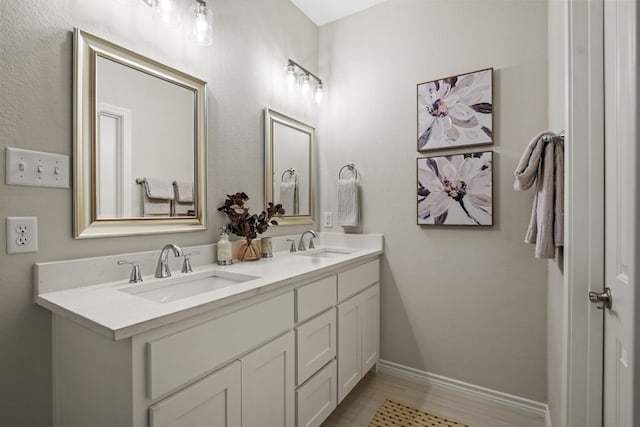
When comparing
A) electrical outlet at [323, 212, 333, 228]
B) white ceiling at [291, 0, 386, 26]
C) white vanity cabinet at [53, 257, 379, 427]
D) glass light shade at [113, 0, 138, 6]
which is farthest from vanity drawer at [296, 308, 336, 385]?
white ceiling at [291, 0, 386, 26]

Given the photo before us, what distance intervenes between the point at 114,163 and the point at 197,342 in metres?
0.78

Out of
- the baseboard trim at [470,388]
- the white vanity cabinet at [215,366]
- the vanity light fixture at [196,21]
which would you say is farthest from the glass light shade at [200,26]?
the baseboard trim at [470,388]

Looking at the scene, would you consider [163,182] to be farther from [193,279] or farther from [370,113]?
[370,113]

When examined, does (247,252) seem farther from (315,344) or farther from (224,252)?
(315,344)

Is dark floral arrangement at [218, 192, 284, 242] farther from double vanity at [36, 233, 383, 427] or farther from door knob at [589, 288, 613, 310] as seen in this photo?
door knob at [589, 288, 613, 310]

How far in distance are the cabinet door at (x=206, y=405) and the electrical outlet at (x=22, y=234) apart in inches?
25.8

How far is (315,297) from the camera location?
1475 millimetres

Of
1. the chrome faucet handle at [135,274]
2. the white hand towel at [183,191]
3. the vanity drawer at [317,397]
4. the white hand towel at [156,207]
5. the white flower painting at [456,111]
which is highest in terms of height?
the white flower painting at [456,111]

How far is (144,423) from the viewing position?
0.80 metres

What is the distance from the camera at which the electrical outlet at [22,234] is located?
0.97 metres

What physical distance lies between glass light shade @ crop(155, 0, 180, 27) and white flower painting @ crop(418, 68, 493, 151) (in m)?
1.43

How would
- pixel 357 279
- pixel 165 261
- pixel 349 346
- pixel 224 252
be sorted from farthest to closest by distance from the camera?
pixel 357 279, pixel 349 346, pixel 224 252, pixel 165 261

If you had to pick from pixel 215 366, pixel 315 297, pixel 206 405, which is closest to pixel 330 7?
pixel 315 297

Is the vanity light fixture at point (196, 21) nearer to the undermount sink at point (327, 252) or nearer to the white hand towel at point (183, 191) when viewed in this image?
the white hand towel at point (183, 191)
